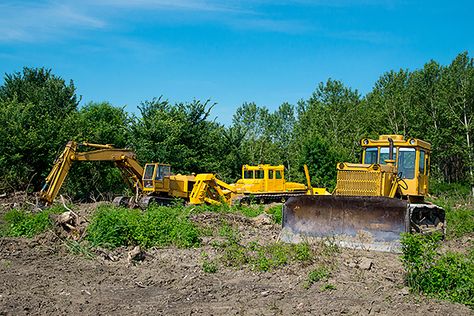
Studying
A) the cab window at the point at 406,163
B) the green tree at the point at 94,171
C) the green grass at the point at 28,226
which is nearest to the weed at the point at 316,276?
the cab window at the point at 406,163

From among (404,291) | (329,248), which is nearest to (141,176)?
(329,248)

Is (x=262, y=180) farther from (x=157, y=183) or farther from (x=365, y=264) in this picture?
(x=365, y=264)

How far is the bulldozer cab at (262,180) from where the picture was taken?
2623cm

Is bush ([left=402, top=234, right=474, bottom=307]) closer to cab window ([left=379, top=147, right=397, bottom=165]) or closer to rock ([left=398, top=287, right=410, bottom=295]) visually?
rock ([left=398, top=287, right=410, bottom=295])

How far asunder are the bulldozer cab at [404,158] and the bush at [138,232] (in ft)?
19.3

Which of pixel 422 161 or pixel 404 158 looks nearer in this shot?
pixel 404 158

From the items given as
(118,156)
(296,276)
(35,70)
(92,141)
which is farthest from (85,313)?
(35,70)

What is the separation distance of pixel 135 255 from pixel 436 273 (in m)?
6.04

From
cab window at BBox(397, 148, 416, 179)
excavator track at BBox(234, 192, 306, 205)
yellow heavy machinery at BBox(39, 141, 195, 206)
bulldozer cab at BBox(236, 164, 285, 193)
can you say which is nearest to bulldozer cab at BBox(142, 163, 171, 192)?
yellow heavy machinery at BBox(39, 141, 195, 206)

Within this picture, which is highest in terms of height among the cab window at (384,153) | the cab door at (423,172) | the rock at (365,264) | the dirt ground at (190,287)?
the cab window at (384,153)

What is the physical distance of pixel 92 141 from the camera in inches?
1236

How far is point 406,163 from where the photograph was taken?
609 inches

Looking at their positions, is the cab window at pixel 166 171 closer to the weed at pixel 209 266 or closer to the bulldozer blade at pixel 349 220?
the bulldozer blade at pixel 349 220

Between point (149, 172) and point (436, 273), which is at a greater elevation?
point (149, 172)
